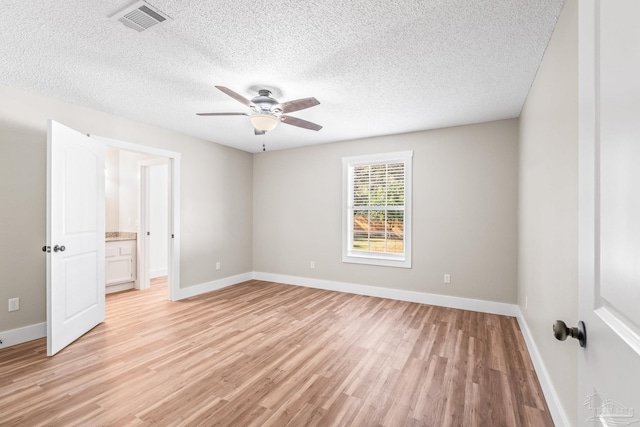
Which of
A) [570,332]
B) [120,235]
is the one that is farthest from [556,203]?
[120,235]

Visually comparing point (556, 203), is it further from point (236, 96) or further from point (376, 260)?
point (376, 260)

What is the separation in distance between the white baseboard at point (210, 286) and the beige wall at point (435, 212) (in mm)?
672

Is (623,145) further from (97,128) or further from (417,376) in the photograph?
(97,128)

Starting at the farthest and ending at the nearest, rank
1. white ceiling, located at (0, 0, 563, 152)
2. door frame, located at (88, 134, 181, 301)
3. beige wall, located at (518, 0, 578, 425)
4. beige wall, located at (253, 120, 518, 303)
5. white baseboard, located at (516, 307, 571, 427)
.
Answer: door frame, located at (88, 134, 181, 301) → beige wall, located at (253, 120, 518, 303) → white ceiling, located at (0, 0, 563, 152) → white baseboard, located at (516, 307, 571, 427) → beige wall, located at (518, 0, 578, 425)

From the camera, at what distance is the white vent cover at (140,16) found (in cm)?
178

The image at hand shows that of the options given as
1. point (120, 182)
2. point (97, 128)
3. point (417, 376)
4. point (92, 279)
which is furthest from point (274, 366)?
point (120, 182)

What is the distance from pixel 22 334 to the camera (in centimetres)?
292

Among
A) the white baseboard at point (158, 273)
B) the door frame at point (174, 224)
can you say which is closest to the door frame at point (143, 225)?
the white baseboard at point (158, 273)

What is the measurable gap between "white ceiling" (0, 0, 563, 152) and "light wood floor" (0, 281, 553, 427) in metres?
2.52

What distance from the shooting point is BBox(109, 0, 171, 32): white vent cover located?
70.1 inches

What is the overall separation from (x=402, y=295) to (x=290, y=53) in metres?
3.59

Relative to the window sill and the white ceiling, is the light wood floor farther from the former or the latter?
the white ceiling

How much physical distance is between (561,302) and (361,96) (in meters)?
2.42

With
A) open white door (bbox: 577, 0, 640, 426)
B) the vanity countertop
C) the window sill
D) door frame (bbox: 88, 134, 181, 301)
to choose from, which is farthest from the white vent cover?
the vanity countertop
